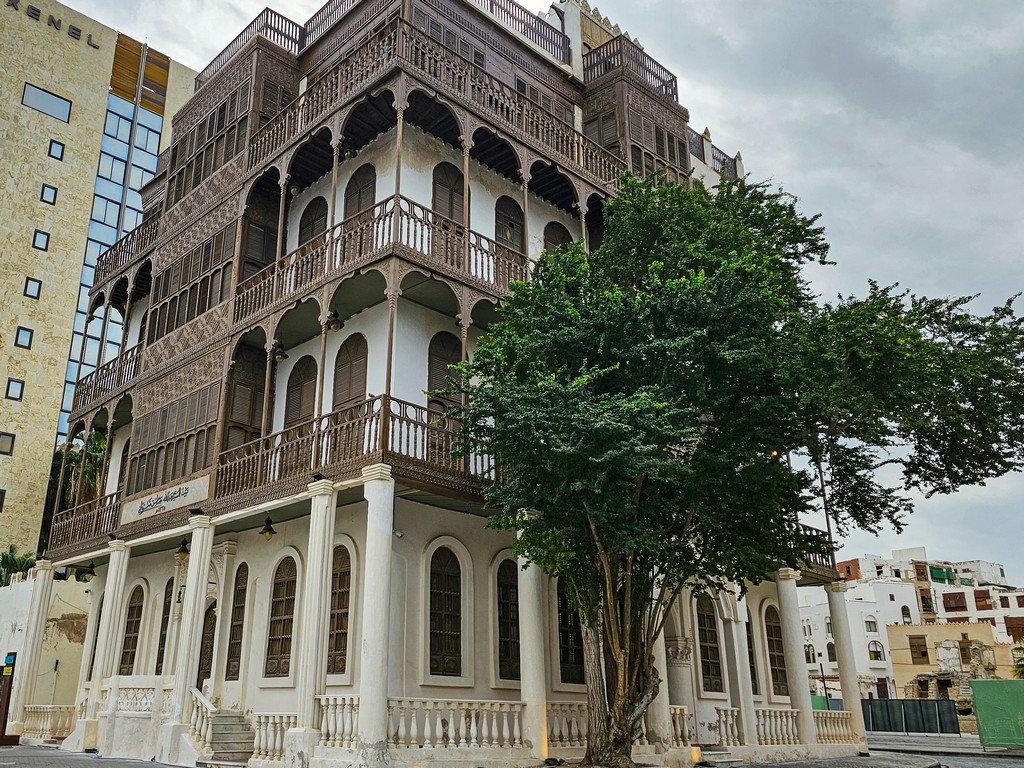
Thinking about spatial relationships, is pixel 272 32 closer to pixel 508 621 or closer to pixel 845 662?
pixel 508 621

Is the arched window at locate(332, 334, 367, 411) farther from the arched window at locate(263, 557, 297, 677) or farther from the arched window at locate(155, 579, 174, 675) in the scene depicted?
the arched window at locate(155, 579, 174, 675)

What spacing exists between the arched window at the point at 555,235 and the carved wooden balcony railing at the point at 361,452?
6958 millimetres

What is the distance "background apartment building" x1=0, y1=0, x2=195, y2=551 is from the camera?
131 ft

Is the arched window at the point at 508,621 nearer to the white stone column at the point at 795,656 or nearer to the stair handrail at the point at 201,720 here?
the stair handrail at the point at 201,720

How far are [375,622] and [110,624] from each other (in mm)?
9696

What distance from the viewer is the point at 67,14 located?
46.9 meters

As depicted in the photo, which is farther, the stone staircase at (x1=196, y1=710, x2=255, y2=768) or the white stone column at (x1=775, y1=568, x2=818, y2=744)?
the white stone column at (x1=775, y1=568, x2=818, y2=744)

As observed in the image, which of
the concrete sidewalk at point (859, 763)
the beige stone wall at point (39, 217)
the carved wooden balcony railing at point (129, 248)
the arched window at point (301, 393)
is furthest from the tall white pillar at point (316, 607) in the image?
the beige stone wall at point (39, 217)

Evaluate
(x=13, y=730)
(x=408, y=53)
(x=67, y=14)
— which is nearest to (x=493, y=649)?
(x=408, y=53)

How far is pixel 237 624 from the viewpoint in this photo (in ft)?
62.2

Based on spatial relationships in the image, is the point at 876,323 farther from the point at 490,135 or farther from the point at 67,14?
the point at 67,14

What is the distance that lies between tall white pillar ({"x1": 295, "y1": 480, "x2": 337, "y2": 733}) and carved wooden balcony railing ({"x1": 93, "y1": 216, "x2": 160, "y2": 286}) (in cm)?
1319

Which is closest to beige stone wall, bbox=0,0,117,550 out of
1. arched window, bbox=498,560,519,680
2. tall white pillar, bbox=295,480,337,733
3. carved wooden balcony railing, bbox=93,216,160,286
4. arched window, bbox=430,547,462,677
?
carved wooden balcony railing, bbox=93,216,160,286

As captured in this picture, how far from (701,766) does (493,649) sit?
444cm
